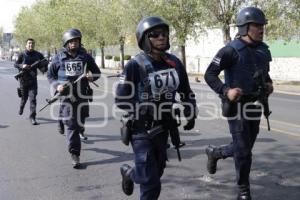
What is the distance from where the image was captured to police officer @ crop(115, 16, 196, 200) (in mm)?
4105

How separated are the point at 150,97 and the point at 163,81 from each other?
0.60 feet

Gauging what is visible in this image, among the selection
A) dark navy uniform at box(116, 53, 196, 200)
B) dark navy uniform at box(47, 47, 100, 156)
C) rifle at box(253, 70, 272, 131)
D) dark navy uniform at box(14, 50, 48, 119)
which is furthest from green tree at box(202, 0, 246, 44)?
dark navy uniform at box(116, 53, 196, 200)

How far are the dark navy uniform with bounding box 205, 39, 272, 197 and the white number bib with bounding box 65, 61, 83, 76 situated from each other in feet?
8.65

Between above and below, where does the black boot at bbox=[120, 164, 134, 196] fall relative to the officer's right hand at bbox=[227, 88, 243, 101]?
below

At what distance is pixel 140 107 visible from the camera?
165 inches

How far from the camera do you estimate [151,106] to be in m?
4.19

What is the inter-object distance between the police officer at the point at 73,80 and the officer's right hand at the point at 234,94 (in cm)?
264

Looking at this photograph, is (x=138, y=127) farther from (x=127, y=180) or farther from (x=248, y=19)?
(x=248, y=19)

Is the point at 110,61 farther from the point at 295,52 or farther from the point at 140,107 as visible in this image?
the point at 140,107

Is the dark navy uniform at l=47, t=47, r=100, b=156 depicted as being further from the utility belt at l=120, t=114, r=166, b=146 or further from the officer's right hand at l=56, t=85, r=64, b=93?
the utility belt at l=120, t=114, r=166, b=146

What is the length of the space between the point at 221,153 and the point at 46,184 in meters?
2.07

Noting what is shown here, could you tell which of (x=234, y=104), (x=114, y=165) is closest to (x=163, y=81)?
(x=234, y=104)

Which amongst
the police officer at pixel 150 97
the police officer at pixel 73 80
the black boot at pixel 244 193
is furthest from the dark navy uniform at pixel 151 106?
the police officer at pixel 73 80

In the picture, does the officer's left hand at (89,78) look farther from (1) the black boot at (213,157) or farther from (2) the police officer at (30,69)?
(2) the police officer at (30,69)
